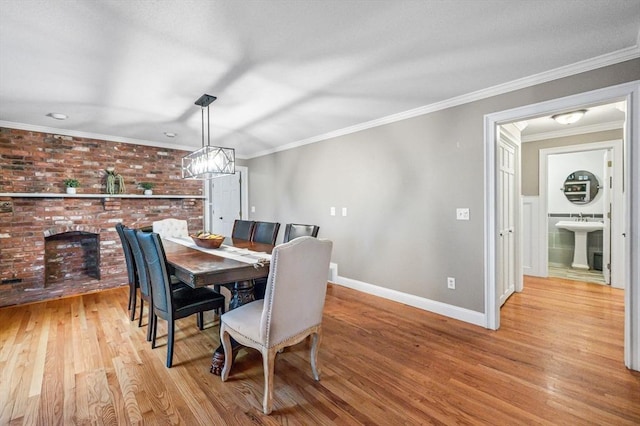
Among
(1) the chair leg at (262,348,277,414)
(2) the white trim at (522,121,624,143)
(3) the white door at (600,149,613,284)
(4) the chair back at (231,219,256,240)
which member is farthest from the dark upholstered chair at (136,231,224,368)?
(3) the white door at (600,149,613,284)

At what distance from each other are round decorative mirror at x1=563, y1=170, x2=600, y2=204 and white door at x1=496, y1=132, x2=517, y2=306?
8.30ft

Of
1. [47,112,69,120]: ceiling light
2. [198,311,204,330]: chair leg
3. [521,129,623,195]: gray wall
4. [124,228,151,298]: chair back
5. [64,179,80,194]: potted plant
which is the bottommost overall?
[198,311,204,330]: chair leg

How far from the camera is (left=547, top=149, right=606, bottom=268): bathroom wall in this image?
5016 millimetres

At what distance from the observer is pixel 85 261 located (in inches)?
172

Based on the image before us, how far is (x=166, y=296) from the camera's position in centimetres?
215

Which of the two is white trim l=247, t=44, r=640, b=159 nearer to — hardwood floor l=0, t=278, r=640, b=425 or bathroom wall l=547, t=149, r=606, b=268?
hardwood floor l=0, t=278, r=640, b=425

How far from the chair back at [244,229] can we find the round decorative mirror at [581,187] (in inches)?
225

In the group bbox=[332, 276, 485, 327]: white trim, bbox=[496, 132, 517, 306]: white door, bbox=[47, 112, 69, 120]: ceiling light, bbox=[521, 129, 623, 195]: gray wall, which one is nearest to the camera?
bbox=[332, 276, 485, 327]: white trim

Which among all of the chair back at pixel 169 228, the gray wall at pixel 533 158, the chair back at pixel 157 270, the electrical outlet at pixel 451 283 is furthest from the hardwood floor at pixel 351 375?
the gray wall at pixel 533 158

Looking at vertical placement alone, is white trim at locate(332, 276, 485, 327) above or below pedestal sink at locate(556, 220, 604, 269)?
below

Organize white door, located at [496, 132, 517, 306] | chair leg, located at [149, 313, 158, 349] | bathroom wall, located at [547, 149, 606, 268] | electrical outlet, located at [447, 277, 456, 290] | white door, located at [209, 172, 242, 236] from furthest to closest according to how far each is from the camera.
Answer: white door, located at [209, 172, 242, 236], bathroom wall, located at [547, 149, 606, 268], white door, located at [496, 132, 517, 306], electrical outlet, located at [447, 277, 456, 290], chair leg, located at [149, 313, 158, 349]

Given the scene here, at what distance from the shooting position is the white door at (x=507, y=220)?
3.18 m

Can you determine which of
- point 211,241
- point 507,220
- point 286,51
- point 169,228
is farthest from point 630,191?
point 169,228

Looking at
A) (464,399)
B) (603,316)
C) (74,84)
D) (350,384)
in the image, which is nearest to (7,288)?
(74,84)
